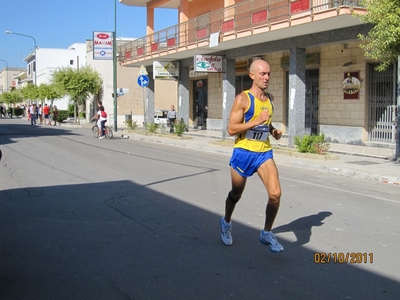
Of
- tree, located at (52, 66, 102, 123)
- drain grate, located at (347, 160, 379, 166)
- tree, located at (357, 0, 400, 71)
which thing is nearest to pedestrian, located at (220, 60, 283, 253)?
tree, located at (357, 0, 400, 71)

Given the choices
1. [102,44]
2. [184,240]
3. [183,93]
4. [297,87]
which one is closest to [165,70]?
[183,93]

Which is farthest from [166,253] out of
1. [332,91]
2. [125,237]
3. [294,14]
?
[332,91]

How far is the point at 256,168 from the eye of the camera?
5.34m

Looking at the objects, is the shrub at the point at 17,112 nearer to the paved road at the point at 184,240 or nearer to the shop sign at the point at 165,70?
the shop sign at the point at 165,70

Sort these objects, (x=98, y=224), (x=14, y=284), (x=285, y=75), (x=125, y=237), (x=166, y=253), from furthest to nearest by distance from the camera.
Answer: (x=285, y=75), (x=98, y=224), (x=125, y=237), (x=166, y=253), (x=14, y=284)

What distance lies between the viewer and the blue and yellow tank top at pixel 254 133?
17.3 feet

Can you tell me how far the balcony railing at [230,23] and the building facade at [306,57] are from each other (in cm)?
3

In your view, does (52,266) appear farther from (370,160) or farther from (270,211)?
(370,160)

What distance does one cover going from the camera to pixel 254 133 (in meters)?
5.29

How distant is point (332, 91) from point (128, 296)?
17995 millimetres

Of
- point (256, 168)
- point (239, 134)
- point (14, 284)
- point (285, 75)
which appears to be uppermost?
point (285, 75)

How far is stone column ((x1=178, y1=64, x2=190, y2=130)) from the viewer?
29.2 metres
